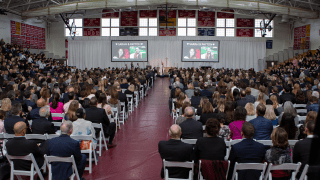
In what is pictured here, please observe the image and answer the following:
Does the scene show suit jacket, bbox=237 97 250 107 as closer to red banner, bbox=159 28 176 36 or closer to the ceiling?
the ceiling

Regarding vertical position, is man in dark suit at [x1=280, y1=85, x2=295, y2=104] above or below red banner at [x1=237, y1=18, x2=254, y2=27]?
below

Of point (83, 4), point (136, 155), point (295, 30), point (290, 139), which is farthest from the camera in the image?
point (295, 30)

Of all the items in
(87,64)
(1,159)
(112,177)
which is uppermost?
(87,64)

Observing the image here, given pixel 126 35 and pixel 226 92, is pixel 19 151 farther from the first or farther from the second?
pixel 126 35

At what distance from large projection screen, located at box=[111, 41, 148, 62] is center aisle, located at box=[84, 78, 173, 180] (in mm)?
18293

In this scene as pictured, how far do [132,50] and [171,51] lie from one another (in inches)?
166

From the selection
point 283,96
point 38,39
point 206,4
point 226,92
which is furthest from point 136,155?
point 38,39

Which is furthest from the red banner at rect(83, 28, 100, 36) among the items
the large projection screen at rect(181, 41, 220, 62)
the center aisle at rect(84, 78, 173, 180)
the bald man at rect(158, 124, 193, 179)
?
the bald man at rect(158, 124, 193, 179)

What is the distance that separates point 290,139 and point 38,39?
91.9ft

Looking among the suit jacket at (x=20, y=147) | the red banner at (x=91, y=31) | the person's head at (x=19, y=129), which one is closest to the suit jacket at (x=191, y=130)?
the suit jacket at (x=20, y=147)

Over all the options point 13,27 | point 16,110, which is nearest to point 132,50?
point 13,27

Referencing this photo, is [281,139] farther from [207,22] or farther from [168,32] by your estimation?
[207,22]

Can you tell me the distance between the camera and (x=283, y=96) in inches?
291

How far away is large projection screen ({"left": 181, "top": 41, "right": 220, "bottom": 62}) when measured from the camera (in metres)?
27.0
